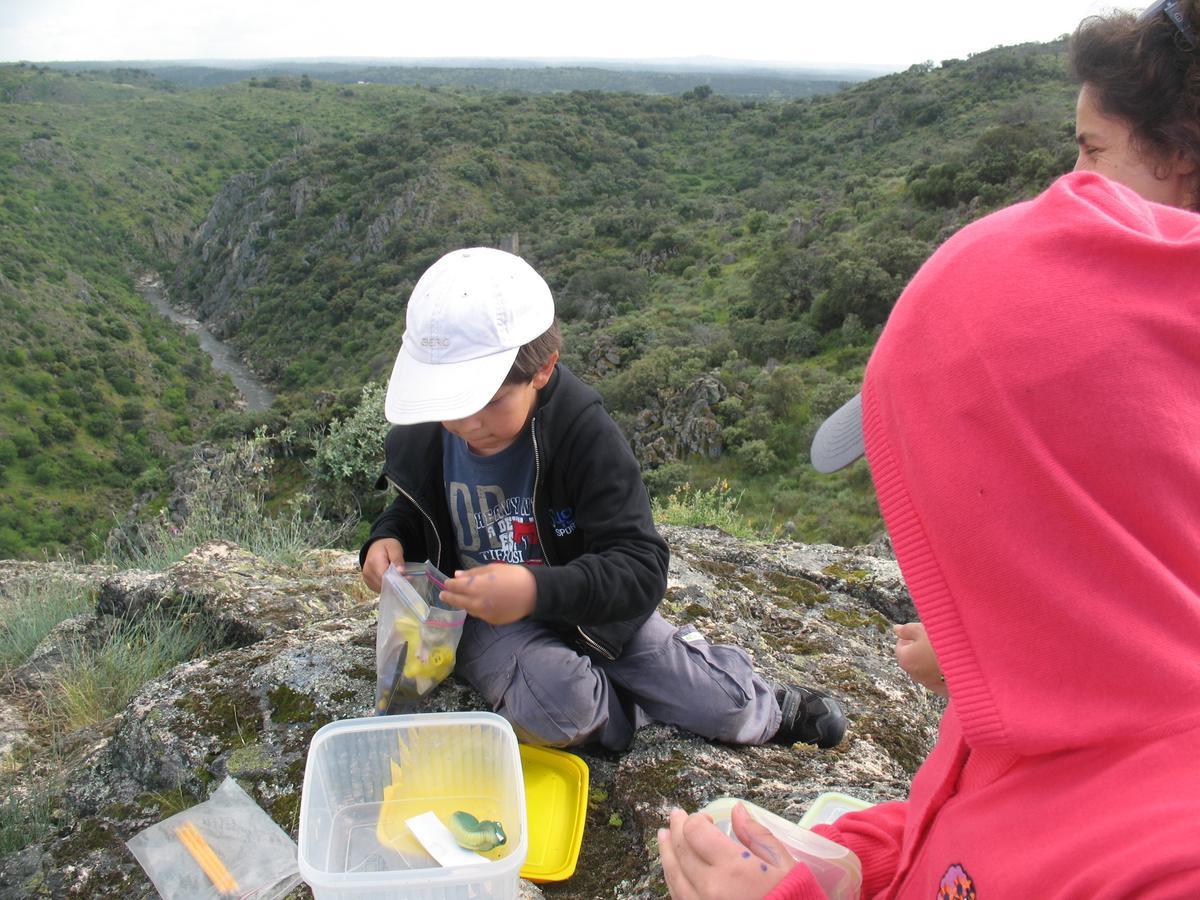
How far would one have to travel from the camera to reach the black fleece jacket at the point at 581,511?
184 cm

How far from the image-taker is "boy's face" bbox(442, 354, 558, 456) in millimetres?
1841

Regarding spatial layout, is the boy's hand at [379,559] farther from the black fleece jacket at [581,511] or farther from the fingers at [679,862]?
the fingers at [679,862]

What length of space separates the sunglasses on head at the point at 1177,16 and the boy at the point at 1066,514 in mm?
1019

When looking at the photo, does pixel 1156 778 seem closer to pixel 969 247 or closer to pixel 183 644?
pixel 969 247

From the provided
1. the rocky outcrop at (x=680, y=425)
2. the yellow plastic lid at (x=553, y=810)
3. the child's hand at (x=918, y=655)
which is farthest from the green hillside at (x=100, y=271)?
the child's hand at (x=918, y=655)

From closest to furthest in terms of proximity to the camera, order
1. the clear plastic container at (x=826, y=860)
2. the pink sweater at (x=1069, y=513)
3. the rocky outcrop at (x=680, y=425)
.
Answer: the pink sweater at (x=1069, y=513) → the clear plastic container at (x=826, y=860) → the rocky outcrop at (x=680, y=425)

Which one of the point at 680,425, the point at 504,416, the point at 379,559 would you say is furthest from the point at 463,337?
the point at 680,425

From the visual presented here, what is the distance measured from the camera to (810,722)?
212cm

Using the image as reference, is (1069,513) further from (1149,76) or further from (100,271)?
(100,271)

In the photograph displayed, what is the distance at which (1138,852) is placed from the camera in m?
0.67

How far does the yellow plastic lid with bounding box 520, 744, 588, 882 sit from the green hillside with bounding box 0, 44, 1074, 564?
5.69 meters

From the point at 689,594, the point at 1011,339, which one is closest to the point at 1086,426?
the point at 1011,339

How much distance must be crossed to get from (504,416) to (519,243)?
3668 cm

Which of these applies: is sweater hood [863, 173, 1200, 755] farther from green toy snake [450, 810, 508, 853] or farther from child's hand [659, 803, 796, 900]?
green toy snake [450, 810, 508, 853]
